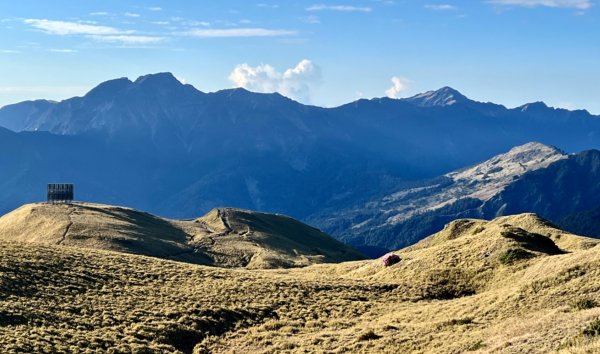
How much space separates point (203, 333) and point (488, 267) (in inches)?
1320

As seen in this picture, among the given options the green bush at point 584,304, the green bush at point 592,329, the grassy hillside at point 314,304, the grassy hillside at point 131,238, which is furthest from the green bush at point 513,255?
the grassy hillside at point 131,238

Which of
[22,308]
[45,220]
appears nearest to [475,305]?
[22,308]

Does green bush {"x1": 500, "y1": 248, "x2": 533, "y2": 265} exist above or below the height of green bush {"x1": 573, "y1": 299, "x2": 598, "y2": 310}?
below

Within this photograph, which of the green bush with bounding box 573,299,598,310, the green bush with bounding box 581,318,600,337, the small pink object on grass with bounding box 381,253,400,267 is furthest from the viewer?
the small pink object on grass with bounding box 381,253,400,267

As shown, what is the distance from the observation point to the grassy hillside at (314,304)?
45.8m

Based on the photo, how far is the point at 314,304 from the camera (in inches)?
2552

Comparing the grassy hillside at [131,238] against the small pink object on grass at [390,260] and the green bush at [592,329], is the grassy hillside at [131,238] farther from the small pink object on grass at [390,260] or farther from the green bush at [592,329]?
the green bush at [592,329]

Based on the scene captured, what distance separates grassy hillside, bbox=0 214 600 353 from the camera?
45.8 meters

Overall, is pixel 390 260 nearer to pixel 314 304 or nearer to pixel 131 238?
pixel 314 304

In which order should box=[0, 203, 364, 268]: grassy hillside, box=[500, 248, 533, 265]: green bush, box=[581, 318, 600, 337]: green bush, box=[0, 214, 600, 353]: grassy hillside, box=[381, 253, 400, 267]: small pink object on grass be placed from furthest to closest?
box=[0, 203, 364, 268]: grassy hillside, box=[381, 253, 400, 267]: small pink object on grass, box=[500, 248, 533, 265]: green bush, box=[0, 214, 600, 353]: grassy hillside, box=[581, 318, 600, 337]: green bush

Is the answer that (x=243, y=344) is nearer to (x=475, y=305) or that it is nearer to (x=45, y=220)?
(x=475, y=305)

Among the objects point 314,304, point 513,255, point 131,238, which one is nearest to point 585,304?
point 513,255

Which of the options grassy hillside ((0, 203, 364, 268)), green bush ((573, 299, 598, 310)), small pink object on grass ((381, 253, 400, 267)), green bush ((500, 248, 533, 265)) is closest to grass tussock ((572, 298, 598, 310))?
green bush ((573, 299, 598, 310))

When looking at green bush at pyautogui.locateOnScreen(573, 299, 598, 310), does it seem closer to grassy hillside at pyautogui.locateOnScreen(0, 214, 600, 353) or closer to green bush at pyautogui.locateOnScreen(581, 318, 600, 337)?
grassy hillside at pyautogui.locateOnScreen(0, 214, 600, 353)
